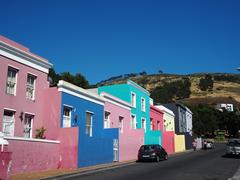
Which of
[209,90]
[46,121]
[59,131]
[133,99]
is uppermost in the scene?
[209,90]

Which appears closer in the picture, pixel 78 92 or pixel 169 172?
pixel 169 172

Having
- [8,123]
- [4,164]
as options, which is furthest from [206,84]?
[4,164]

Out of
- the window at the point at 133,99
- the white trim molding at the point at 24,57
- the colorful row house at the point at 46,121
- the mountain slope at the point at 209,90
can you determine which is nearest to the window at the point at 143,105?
the window at the point at 133,99

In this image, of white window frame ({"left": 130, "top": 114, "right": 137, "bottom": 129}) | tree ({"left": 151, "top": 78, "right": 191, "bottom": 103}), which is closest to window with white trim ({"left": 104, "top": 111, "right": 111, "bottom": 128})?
white window frame ({"left": 130, "top": 114, "right": 137, "bottom": 129})

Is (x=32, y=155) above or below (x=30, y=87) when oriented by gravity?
below

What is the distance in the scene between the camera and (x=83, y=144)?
21.5 meters

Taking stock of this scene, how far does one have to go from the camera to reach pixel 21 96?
2066 cm

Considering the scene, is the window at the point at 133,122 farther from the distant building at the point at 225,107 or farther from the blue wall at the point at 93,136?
the distant building at the point at 225,107

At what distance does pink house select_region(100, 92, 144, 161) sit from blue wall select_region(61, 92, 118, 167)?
1.61 m

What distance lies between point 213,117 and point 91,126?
65.8 metres

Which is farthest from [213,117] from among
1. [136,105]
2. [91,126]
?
[91,126]

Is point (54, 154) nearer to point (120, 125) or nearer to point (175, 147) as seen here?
point (120, 125)

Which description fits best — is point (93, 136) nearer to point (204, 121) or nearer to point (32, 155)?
point (32, 155)

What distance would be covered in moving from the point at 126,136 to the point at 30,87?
10429mm
